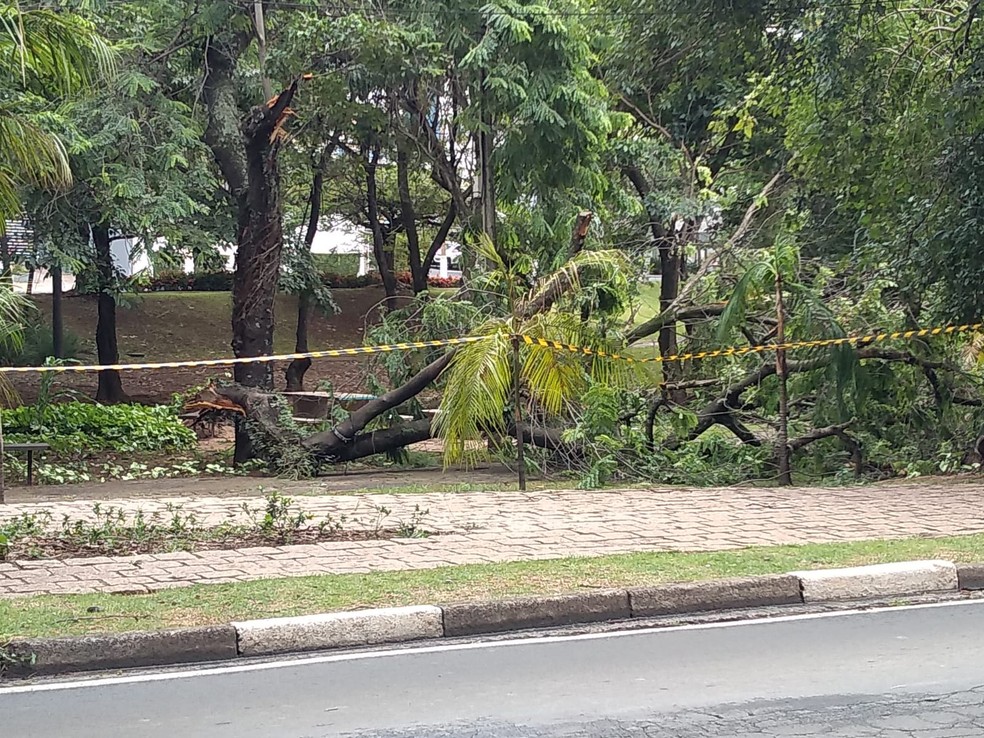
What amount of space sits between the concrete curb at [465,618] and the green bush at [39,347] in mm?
20942

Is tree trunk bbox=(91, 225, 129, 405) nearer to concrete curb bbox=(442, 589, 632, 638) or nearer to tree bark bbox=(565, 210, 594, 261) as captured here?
tree bark bbox=(565, 210, 594, 261)

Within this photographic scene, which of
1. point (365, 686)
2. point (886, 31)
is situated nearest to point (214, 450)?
point (886, 31)

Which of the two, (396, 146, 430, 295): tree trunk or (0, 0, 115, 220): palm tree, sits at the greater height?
(396, 146, 430, 295): tree trunk

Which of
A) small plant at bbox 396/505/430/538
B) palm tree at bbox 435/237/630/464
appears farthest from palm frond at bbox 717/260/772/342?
small plant at bbox 396/505/430/538

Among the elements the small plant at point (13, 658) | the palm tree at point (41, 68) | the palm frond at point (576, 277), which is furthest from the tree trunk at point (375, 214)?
the small plant at point (13, 658)

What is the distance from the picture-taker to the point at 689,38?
46.5 feet

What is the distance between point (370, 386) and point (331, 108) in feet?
24.8

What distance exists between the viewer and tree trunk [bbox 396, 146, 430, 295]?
28.0 m

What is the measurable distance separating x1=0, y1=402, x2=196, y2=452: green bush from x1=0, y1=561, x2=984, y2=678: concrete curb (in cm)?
1353

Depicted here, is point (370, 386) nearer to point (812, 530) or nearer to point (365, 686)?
point (812, 530)

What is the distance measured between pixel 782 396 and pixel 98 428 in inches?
492

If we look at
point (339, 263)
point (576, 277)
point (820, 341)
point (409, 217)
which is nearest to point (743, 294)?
point (820, 341)

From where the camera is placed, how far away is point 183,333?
3444 cm

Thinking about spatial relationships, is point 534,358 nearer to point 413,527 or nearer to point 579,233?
point 579,233
